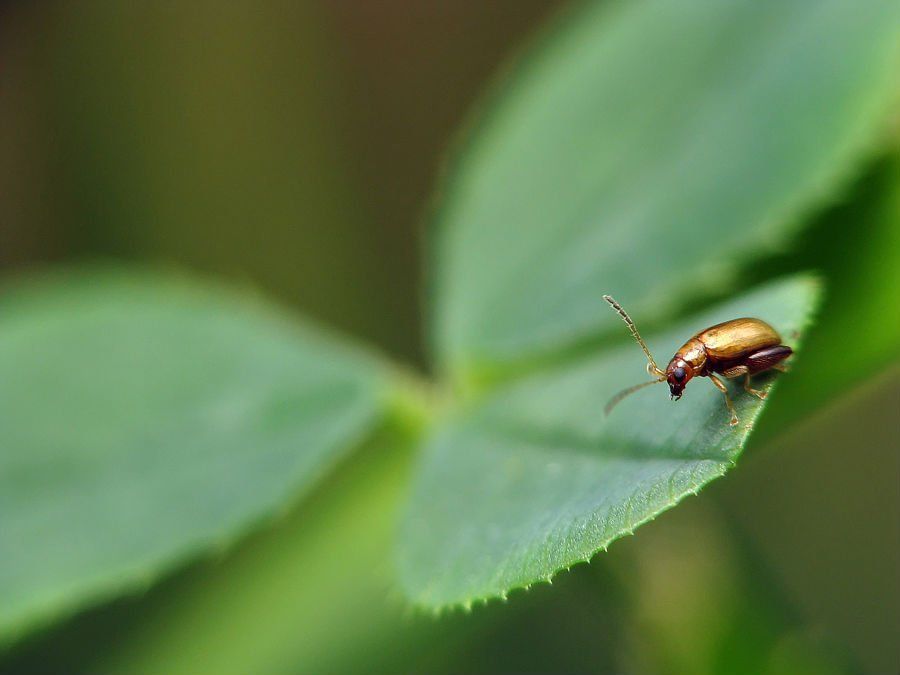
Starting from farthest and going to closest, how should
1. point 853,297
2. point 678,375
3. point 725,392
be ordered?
point 853,297 < point 678,375 < point 725,392

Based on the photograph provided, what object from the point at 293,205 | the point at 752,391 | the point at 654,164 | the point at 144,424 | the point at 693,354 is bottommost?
the point at 752,391

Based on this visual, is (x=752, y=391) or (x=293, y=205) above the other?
(x=293, y=205)

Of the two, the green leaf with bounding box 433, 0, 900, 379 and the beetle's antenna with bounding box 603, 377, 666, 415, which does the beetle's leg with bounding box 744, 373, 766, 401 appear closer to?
the beetle's antenna with bounding box 603, 377, 666, 415

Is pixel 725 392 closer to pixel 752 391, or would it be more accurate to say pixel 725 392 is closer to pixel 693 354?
pixel 752 391

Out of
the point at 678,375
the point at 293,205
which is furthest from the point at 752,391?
the point at 293,205

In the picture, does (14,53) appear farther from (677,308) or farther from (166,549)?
(677,308)

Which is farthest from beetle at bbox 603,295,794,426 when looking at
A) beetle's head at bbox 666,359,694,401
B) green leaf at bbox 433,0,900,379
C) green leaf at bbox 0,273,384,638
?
green leaf at bbox 0,273,384,638

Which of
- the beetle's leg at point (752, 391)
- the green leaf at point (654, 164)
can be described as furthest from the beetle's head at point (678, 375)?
the green leaf at point (654, 164)

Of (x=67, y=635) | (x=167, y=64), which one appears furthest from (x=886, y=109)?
(x=167, y=64)
